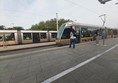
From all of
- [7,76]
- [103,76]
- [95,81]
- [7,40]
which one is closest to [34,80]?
[7,76]

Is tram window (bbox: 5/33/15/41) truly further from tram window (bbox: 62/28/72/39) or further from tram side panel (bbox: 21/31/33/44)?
tram window (bbox: 62/28/72/39)

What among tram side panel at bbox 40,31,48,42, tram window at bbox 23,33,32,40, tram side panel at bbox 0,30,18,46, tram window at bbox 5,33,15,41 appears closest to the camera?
tram side panel at bbox 0,30,18,46

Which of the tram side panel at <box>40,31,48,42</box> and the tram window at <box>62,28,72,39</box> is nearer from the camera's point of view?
the tram window at <box>62,28,72,39</box>

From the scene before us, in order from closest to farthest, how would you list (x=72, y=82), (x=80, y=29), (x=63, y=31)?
(x=72, y=82)
(x=63, y=31)
(x=80, y=29)

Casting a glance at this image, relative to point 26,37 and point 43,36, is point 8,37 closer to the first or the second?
point 26,37

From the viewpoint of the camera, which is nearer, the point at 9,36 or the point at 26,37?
the point at 9,36

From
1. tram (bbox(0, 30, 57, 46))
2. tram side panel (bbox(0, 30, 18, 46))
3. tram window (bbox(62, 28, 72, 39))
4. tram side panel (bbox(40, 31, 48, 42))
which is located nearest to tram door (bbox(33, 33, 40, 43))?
tram (bbox(0, 30, 57, 46))

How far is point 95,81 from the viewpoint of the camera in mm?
4395

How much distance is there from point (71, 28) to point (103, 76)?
1362 cm

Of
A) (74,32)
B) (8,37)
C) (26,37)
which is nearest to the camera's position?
(74,32)

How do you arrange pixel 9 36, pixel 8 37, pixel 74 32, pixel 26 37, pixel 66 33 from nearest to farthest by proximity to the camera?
pixel 66 33, pixel 74 32, pixel 8 37, pixel 9 36, pixel 26 37

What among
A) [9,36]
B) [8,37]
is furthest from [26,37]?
[8,37]

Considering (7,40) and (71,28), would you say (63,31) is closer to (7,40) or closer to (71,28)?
(71,28)

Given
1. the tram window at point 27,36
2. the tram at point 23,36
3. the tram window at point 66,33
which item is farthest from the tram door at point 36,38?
the tram window at point 66,33
